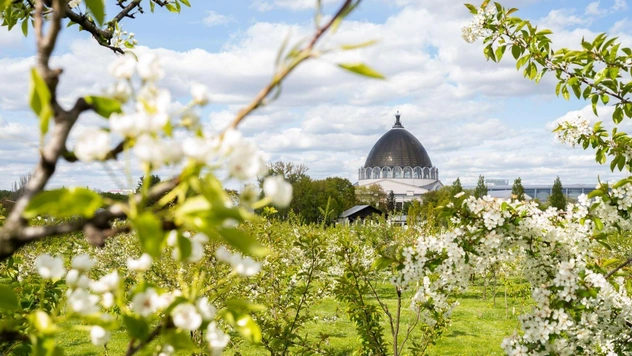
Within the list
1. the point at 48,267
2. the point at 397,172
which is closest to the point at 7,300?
the point at 48,267

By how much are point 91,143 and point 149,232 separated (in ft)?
0.54

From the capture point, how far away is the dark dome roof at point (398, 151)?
103 m

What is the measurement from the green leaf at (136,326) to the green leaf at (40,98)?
34cm

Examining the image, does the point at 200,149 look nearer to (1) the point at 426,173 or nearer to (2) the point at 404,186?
(2) the point at 404,186

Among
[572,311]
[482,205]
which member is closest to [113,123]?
[482,205]

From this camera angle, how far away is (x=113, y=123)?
68cm

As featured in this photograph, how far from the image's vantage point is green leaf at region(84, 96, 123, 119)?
29.8 inches

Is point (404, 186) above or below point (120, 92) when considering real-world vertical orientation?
below

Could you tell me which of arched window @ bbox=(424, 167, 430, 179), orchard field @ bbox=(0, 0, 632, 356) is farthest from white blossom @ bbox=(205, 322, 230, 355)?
arched window @ bbox=(424, 167, 430, 179)

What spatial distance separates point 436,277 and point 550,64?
73.2 inches

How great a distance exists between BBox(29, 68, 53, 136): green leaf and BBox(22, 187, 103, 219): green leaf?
12cm

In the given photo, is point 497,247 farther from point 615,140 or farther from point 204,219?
point 204,219

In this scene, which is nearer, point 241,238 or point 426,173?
point 241,238

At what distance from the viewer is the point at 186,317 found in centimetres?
81
